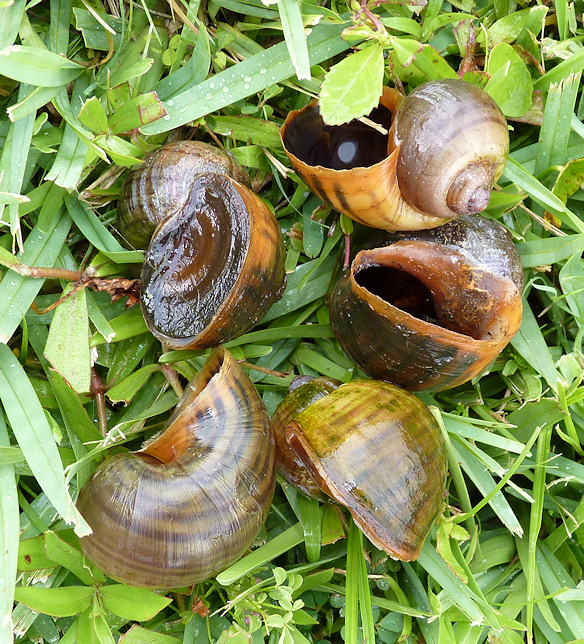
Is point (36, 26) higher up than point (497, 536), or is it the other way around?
point (36, 26)

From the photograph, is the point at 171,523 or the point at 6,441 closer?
the point at 171,523

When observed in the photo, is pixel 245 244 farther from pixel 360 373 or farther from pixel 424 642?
pixel 424 642

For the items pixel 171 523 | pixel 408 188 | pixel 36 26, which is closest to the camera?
pixel 171 523

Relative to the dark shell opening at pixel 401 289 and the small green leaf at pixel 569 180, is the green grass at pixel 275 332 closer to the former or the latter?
the small green leaf at pixel 569 180

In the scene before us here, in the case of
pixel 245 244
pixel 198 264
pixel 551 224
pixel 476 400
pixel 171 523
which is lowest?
pixel 476 400

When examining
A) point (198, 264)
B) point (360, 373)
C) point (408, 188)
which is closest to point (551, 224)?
point (408, 188)

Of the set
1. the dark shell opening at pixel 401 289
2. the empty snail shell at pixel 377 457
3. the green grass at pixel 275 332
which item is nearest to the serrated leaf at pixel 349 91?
the green grass at pixel 275 332

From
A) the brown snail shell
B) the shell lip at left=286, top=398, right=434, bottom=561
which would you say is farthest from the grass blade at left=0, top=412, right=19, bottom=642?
the shell lip at left=286, top=398, right=434, bottom=561

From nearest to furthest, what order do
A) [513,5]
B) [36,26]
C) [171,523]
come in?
[171,523], [36,26], [513,5]
